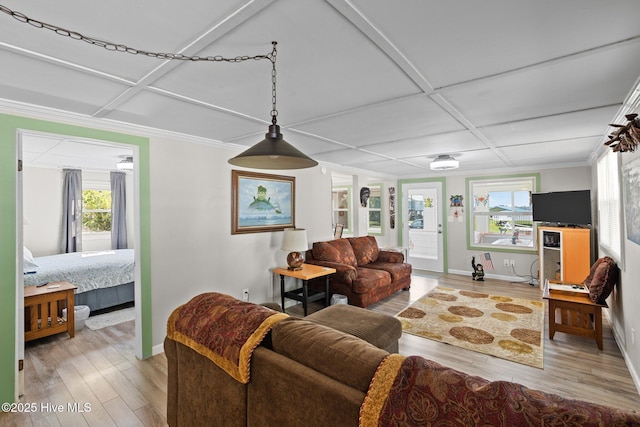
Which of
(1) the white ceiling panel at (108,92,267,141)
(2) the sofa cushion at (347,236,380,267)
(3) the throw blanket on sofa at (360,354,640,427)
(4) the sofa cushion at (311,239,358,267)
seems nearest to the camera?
(3) the throw blanket on sofa at (360,354,640,427)

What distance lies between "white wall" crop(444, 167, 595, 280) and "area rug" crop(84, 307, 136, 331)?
596 centimetres

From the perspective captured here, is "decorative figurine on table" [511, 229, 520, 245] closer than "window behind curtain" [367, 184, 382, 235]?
Yes

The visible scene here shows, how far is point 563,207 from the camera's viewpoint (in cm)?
484

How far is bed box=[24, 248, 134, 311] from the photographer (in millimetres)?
3830

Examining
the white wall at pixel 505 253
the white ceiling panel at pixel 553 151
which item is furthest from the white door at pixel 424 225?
the white ceiling panel at pixel 553 151

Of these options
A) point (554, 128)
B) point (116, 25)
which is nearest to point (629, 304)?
point (554, 128)

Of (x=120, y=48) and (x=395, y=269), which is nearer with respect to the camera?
(x=120, y=48)

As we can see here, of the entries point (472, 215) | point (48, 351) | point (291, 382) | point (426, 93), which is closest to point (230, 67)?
point (426, 93)

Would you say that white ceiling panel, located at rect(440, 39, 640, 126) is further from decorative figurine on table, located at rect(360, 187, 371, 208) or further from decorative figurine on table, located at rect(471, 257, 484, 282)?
decorative figurine on table, located at rect(471, 257, 484, 282)

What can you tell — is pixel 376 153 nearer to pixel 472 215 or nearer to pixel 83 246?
pixel 472 215

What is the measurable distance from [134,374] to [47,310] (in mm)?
1557

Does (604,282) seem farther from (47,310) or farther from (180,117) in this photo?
(47,310)

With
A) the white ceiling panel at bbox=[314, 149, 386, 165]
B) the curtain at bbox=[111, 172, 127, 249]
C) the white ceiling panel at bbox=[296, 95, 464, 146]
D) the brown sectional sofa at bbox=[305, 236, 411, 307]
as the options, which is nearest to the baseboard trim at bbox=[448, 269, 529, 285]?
the brown sectional sofa at bbox=[305, 236, 411, 307]

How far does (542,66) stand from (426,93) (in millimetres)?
626
